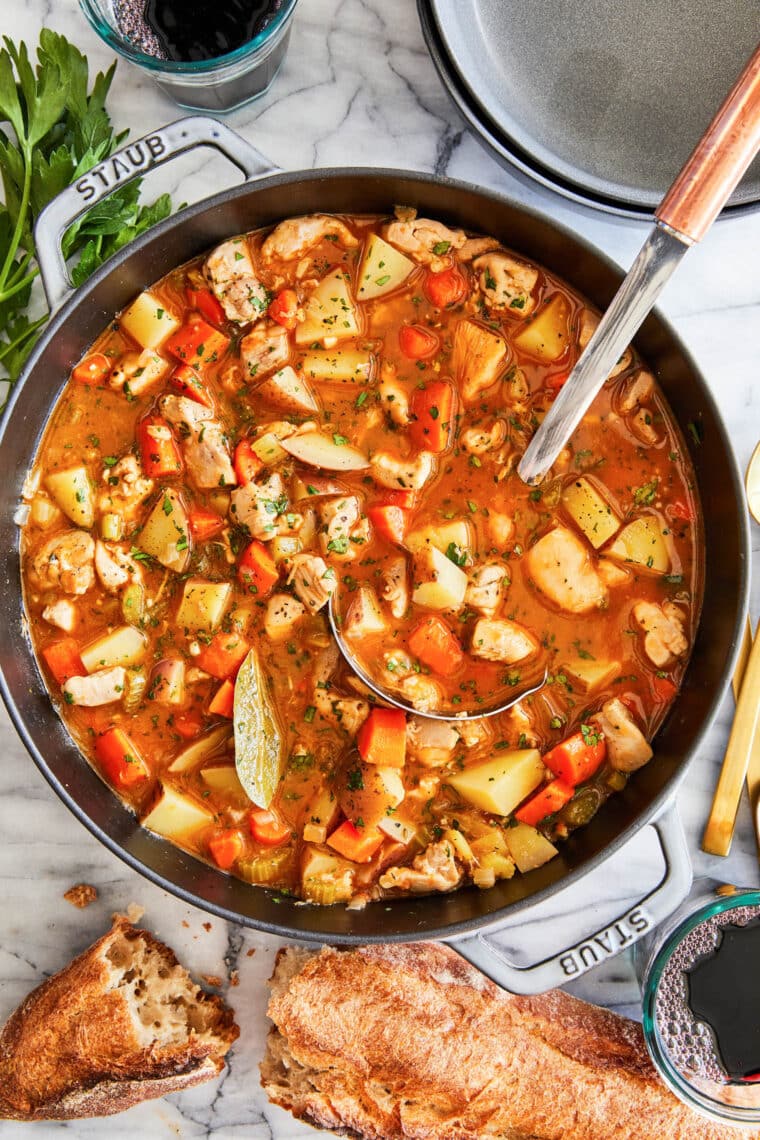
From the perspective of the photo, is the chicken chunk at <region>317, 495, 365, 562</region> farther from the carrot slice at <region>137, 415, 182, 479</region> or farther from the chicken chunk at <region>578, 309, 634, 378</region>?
the chicken chunk at <region>578, 309, 634, 378</region>

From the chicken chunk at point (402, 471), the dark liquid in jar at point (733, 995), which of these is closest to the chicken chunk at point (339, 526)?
the chicken chunk at point (402, 471)

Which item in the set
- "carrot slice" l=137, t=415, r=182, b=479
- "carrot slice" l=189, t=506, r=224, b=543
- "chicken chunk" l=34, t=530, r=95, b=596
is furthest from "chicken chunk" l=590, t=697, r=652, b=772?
"chicken chunk" l=34, t=530, r=95, b=596

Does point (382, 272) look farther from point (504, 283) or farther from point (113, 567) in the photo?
point (113, 567)

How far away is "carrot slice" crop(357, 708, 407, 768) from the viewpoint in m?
3.34

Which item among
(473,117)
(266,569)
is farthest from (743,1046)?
(473,117)

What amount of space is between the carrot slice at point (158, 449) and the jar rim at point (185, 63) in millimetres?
1158

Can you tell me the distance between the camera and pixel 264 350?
336cm

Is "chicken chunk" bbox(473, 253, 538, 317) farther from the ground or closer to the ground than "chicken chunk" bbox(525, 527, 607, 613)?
farther from the ground

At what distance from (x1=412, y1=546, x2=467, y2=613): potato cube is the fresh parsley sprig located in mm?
1550

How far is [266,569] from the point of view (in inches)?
132

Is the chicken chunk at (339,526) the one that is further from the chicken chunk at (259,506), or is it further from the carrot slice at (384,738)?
the carrot slice at (384,738)

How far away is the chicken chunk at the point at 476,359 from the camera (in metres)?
3.34

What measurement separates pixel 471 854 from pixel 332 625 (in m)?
0.96

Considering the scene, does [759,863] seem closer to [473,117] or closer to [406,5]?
[473,117]
